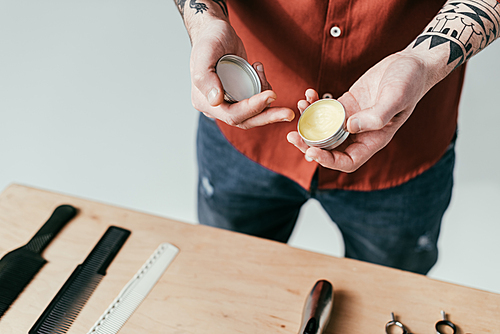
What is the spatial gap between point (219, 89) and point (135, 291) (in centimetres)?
49

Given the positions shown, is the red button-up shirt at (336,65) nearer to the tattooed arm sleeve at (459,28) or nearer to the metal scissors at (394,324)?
the tattooed arm sleeve at (459,28)

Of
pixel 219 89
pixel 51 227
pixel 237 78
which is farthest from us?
pixel 51 227

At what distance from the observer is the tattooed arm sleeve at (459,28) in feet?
2.90

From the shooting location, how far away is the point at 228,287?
0.96 meters

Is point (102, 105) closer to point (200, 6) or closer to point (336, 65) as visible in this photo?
point (200, 6)

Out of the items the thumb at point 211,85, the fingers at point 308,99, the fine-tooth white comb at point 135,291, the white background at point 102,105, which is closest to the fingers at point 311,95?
the fingers at point 308,99

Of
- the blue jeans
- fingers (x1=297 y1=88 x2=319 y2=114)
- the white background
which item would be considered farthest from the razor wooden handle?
the white background

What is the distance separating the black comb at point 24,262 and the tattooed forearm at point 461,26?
0.96m

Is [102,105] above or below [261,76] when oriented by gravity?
below

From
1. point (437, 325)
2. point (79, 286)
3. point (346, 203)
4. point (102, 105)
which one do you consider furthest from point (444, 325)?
point (102, 105)

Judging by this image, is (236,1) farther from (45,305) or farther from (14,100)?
(14,100)

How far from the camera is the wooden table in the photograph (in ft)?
2.92

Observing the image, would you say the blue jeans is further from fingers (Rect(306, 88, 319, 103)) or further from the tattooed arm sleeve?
the tattooed arm sleeve

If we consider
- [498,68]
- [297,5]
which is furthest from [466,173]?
[297,5]
